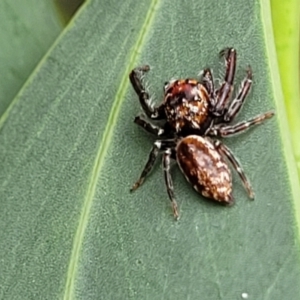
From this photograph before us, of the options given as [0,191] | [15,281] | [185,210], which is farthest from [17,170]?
[185,210]

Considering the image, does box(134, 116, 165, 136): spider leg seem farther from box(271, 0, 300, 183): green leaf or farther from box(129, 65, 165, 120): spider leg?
box(271, 0, 300, 183): green leaf

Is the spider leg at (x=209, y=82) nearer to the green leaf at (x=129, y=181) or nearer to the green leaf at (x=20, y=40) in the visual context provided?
the green leaf at (x=129, y=181)

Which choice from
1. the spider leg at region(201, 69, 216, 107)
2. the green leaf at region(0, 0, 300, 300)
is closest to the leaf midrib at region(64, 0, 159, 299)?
the green leaf at region(0, 0, 300, 300)

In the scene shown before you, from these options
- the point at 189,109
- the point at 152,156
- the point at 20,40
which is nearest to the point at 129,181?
the point at 152,156

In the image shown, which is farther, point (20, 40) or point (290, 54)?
point (20, 40)

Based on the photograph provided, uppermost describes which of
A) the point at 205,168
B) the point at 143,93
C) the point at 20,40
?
the point at 20,40

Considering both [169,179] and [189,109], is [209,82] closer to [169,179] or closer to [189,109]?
[189,109]

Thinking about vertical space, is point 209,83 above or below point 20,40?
below
